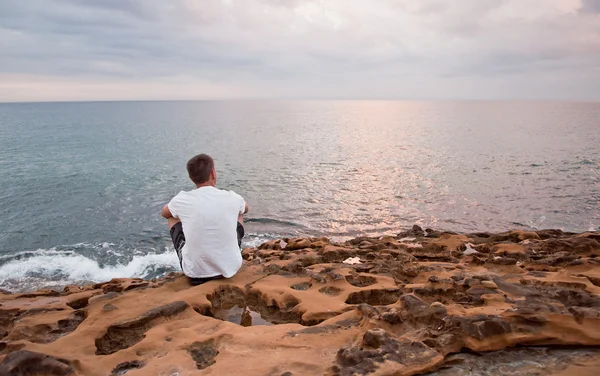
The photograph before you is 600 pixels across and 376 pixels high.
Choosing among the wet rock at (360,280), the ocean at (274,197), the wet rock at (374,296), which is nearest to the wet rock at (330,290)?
the wet rock at (374,296)

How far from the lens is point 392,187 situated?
24.5 metres

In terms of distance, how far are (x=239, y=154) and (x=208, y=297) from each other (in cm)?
3468

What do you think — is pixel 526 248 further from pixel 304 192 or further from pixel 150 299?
pixel 304 192

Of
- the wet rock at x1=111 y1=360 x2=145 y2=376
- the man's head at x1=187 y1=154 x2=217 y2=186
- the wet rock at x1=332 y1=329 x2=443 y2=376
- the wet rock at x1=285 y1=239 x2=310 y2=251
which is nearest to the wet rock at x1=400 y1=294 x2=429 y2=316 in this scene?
the wet rock at x1=332 y1=329 x2=443 y2=376

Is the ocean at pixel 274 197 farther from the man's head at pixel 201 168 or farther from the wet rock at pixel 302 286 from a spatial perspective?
the man's head at pixel 201 168

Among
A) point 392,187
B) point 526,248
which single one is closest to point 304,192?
point 392,187

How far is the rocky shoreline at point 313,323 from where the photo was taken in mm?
3658

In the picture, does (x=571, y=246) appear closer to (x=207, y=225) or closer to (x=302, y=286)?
(x=302, y=286)

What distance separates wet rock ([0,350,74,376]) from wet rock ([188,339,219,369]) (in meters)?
1.14

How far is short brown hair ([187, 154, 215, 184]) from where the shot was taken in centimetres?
569

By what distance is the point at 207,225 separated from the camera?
5.56 m

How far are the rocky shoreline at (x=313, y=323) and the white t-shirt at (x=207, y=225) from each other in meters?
0.40

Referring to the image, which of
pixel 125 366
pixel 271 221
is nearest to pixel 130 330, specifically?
pixel 125 366

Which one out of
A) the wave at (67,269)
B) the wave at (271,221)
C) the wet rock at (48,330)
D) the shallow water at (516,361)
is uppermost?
the shallow water at (516,361)
